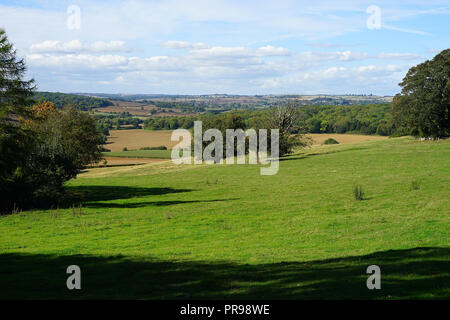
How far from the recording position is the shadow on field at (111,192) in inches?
1359

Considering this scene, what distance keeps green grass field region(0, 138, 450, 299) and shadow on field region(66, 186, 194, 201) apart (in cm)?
52

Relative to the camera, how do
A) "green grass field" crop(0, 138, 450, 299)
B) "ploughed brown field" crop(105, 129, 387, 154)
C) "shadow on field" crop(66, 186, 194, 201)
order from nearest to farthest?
1. "green grass field" crop(0, 138, 450, 299)
2. "shadow on field" crop(66, 186, 194, 201)
3. "ploughed brown field" crop(105, 129, 387, 154)

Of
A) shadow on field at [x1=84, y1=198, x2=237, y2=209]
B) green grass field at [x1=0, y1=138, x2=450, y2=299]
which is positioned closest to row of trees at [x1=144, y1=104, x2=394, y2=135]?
shadow on field at [x1=84, y1=198, x2=237, y2=209]

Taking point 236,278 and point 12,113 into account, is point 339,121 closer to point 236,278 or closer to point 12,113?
point 12,113

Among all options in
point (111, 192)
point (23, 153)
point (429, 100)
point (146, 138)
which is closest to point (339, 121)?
point (146, 138)

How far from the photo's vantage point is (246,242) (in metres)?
16.4

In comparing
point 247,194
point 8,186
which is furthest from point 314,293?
point 8,186

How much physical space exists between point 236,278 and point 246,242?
547cm

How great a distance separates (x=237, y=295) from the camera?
945 cm

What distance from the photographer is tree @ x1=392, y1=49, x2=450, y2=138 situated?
5575 centimetres

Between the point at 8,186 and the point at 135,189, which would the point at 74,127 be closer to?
the point at 135,189

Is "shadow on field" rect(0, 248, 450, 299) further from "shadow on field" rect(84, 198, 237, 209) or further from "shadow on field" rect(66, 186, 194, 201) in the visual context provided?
"shadow on field" rect(66, 186, 194, 201)
